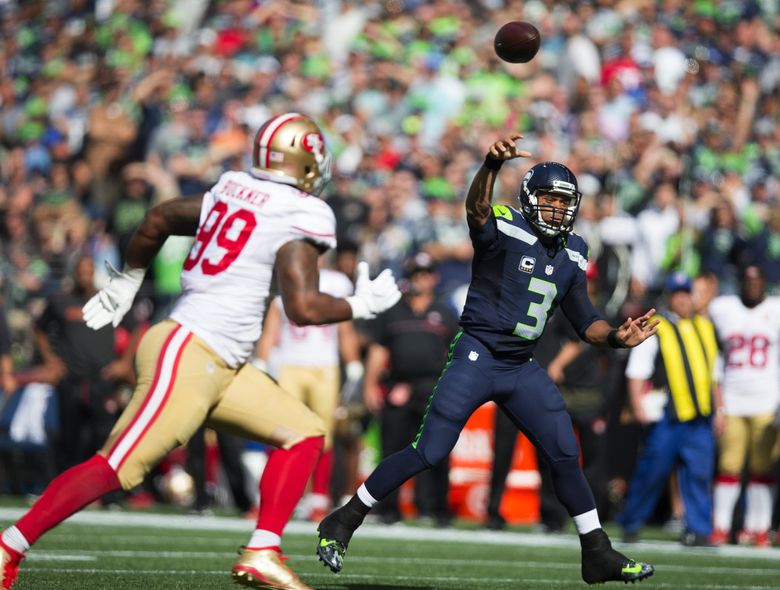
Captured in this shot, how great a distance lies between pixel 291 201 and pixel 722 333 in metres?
6.21

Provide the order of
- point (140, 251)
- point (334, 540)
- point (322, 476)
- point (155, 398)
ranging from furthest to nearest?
point (322, 476) < point (334, 540) < point (140, 251) < point (155, 398)

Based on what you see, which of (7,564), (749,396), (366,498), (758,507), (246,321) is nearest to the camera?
(7,564)

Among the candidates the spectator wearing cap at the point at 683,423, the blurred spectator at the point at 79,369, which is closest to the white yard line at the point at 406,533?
the spectator wearing cap at the point at 683,423

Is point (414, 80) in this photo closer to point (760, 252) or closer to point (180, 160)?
point (180, 160)

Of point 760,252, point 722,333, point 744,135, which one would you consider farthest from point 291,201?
point 744,135

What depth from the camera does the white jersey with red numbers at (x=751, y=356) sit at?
37.2 ft

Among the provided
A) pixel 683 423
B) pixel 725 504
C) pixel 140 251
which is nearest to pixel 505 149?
pixel 140 251

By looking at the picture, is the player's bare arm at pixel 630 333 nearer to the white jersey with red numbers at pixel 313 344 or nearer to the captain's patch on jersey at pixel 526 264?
the captain's patch on jersey at pixel 526 264

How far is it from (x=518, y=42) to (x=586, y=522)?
2.28m

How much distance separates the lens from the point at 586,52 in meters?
16.8

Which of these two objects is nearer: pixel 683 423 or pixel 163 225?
pixel 163 225

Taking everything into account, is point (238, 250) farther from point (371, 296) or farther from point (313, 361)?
point (313, 361)

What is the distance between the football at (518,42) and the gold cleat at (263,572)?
268 cm

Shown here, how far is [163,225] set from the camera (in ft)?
20.7
